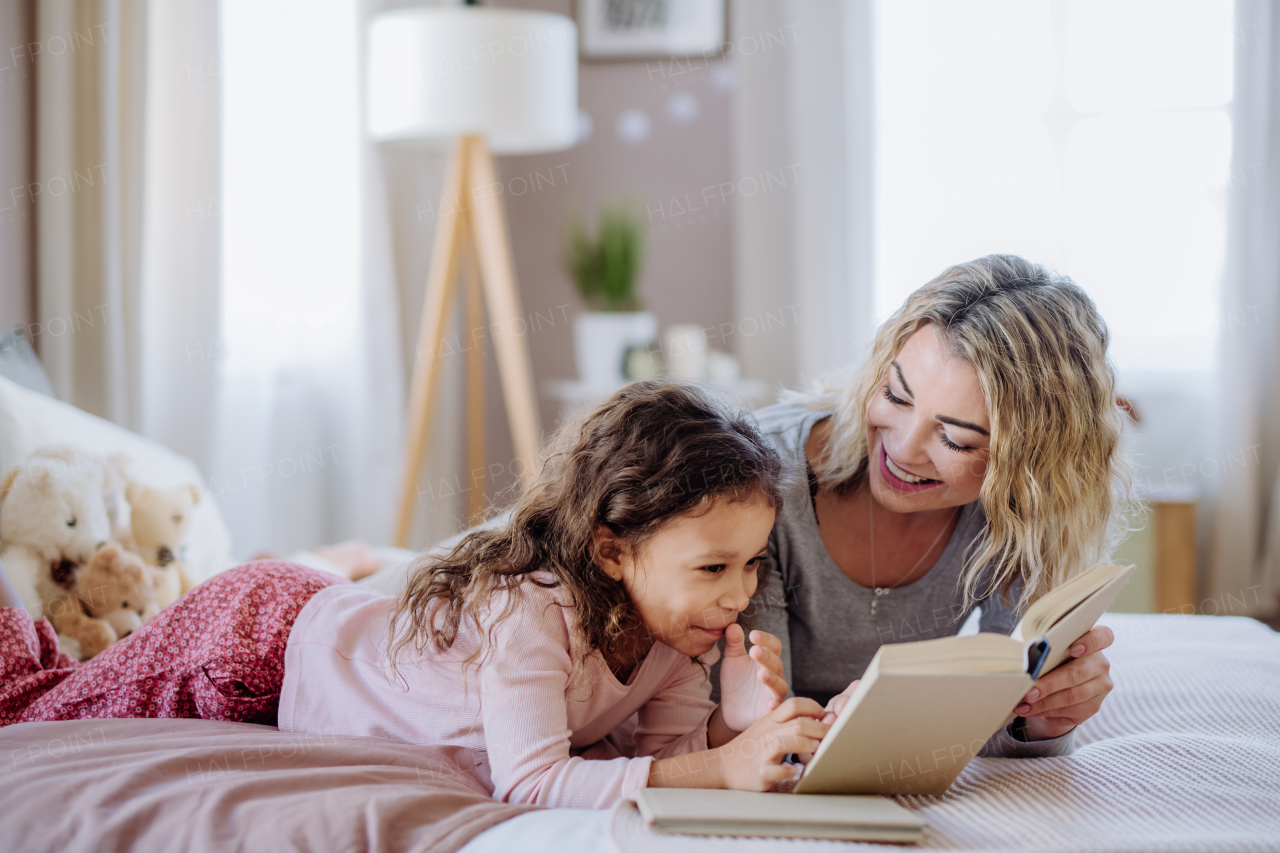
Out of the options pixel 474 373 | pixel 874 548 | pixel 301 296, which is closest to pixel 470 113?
pixel 301 296

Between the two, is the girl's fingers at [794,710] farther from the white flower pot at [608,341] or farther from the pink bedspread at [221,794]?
the white flower pot at [608,341]

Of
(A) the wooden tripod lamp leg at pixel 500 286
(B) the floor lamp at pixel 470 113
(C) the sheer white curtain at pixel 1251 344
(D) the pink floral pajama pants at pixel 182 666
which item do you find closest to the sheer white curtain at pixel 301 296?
(B) the floor lamp at pixel 470 113

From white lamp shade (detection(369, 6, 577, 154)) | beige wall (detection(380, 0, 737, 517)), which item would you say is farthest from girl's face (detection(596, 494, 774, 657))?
beige wall (detection(380, 0, 737, 517))

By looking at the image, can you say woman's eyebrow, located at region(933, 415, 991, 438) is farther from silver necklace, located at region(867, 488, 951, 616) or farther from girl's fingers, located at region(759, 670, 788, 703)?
girl's fingers, located at region(759, 670, 788, 703)

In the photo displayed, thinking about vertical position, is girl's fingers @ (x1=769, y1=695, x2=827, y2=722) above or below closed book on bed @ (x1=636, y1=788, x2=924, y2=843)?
above

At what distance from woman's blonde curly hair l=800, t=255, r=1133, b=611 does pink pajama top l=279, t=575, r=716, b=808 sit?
1.27 feet

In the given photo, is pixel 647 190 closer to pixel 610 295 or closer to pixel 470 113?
pixel 610 295

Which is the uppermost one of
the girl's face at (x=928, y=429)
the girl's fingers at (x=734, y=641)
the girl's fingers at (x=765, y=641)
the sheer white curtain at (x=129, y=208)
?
the sheer white curtain at (x=129, y=208)

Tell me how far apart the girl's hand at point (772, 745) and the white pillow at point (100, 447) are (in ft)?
3.18

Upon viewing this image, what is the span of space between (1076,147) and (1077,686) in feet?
7.74

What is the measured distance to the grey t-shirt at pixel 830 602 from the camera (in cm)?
125

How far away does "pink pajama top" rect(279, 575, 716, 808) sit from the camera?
0.93m

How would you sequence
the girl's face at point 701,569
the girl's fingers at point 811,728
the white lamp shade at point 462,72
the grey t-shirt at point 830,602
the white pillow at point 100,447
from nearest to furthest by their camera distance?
1. the girl's fingers at point 811,728
2. the girl's face at point 701,569
3. the grey t-shirt at point 830,602
4. the white pillow at point 100,447
5. the white lamp shade at point 462,72

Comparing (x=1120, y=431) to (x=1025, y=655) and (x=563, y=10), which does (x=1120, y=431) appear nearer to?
(x=1025, y=655)
